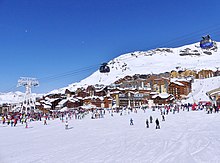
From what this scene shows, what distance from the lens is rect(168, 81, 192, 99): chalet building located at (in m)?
66.0

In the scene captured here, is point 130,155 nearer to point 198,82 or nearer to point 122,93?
point 122,93

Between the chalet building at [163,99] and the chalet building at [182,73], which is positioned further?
the chalet building at [182,73]

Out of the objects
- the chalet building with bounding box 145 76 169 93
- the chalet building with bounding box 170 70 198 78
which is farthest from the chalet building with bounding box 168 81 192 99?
the chalet building with bounding box 170 70 198 78

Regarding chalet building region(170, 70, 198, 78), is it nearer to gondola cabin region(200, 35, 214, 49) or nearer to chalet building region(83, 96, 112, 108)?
chalet building region(83, 96, 112, 108)

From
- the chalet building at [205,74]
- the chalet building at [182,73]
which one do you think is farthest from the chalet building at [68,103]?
the chalet building at [205,74]

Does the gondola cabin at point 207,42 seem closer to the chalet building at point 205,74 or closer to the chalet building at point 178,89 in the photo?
the chalet building at point 178,89

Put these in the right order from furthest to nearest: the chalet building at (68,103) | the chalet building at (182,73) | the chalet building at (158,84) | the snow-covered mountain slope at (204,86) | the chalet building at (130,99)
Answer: the chalet building at (182,73)
the chalet building at (158,84)
the chalet building at (68,103)
the snow-covered mountain slope at (204,86)
the chalet building at (130,99)

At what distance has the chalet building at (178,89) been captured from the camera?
66.0 metres

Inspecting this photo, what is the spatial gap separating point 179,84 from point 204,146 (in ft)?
187

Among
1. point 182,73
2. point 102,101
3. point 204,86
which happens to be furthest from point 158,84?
point 182,73

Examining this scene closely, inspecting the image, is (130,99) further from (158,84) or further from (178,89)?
(158,84)

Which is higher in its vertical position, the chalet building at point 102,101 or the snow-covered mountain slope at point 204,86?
the snow-covered mountain slope at point 204,86

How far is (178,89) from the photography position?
66.2 meters

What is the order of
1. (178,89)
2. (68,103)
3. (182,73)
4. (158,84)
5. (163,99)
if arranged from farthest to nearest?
(182,73) < (158,84) < (178,89) < (68,103) < (163,99)
